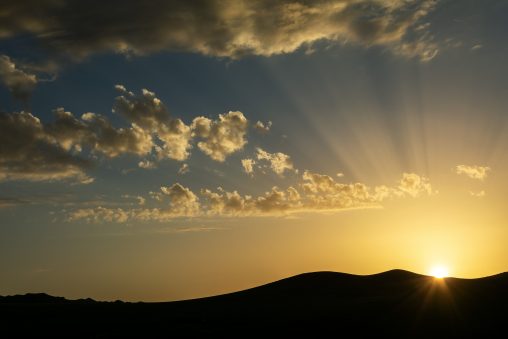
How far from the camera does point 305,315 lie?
52.7m

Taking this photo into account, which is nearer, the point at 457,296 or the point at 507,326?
the point at 507,326

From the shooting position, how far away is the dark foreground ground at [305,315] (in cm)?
4756

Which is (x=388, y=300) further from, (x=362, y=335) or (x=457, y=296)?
(x=362, y=335)

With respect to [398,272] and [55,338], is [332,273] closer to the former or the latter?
[398,272]

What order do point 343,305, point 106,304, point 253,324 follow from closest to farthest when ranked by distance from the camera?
1. point 253,324
2. point 343,305
3. point 106,304

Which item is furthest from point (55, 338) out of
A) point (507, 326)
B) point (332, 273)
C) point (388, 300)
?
point (332, 273)

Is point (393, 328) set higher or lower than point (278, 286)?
lower

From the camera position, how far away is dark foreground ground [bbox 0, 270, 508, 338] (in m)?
47.6

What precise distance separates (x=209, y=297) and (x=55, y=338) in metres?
34.7

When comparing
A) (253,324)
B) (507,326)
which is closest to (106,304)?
(253,324)

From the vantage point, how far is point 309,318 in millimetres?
50906

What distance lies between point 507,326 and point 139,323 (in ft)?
108

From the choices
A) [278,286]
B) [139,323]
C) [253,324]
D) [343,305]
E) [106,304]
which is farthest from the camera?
[278,286]

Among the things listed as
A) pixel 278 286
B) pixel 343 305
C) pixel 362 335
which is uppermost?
pixel 278 286
